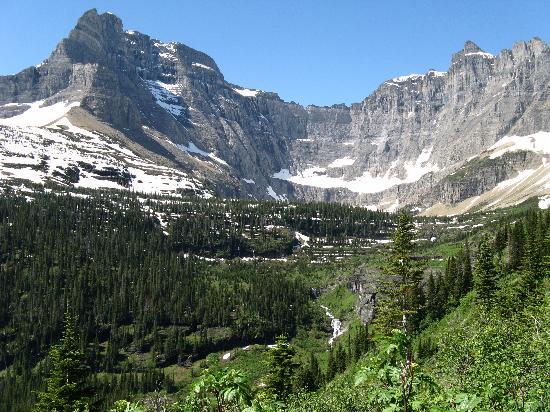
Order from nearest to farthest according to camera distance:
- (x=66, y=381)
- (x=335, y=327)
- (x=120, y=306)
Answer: (x=66, y=381) < (x=335, y=327) < (x=120, y=306)

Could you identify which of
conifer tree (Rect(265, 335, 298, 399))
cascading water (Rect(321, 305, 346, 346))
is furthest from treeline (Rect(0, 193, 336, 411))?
conifer tree (Rect(265, 335, 298, 399))

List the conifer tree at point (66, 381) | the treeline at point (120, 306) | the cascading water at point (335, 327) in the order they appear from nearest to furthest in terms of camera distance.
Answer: the conifer tree at point (66, 381), the treeline at point (120, 306), the cascading water at point (335, 327)

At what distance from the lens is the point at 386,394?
35.6 ft

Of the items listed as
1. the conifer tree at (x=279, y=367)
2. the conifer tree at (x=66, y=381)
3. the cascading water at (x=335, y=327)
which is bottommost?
the cascading water at (x=335, y=327)

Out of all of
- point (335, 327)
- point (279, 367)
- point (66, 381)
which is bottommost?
point (335, 327)

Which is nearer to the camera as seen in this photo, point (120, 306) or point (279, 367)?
point (279, 367)

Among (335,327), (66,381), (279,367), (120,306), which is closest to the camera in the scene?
(66,381)

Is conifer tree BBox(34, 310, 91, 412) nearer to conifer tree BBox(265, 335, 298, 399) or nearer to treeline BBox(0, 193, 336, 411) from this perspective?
conifer tree BBox(265, 335, 298, 399)

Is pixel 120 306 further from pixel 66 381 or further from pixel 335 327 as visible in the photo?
A: pixel 66 381

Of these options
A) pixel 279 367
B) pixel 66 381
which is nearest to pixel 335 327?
pixel 279 367

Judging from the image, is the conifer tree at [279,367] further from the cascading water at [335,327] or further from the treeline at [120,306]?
the cascading water at [335,327]

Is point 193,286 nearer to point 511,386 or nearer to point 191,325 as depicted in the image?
point 191,325

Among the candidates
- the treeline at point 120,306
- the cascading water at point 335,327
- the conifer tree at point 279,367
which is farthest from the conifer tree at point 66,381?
the cascading water at point 335,327

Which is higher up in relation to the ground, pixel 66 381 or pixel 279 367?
pixel 66 381
